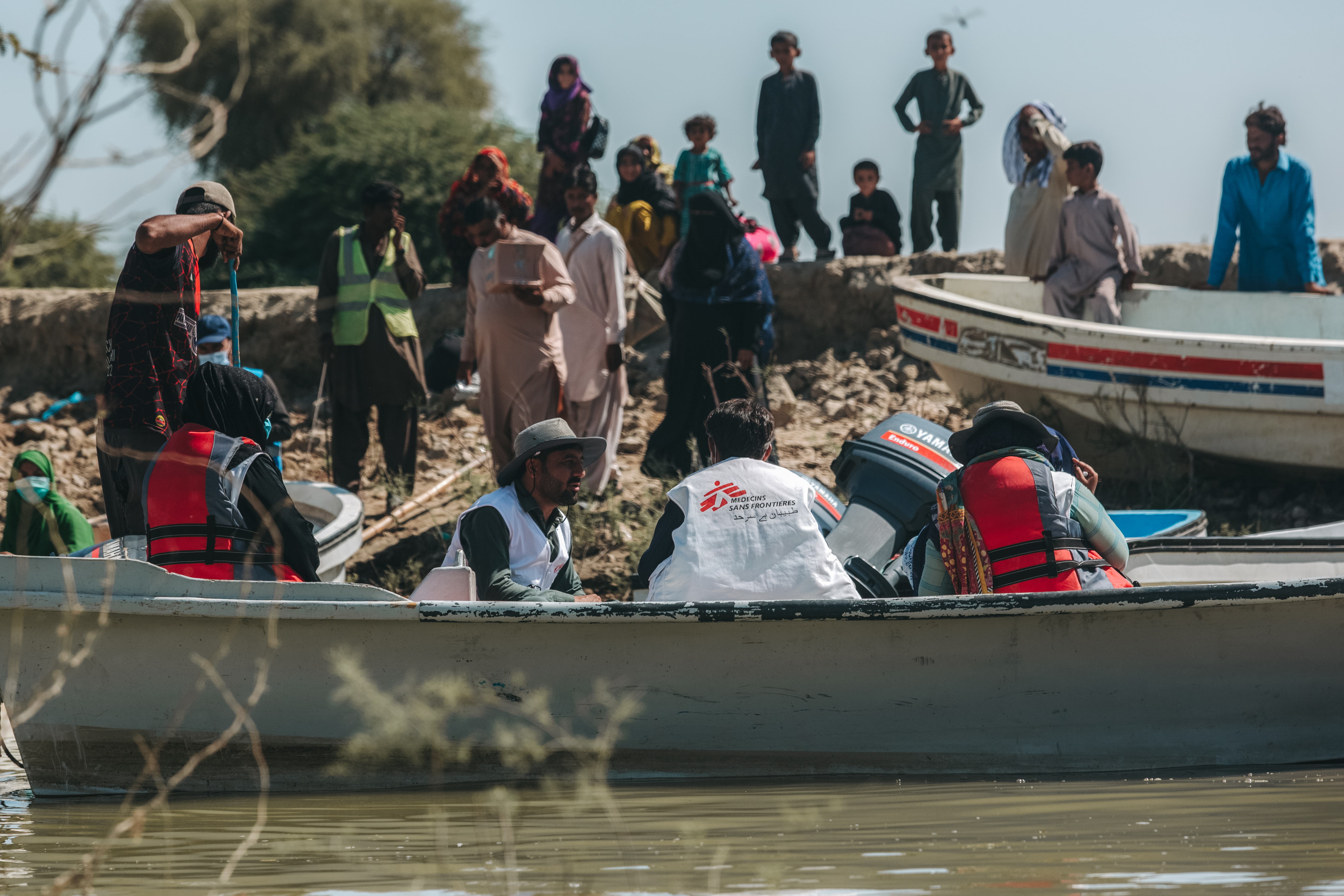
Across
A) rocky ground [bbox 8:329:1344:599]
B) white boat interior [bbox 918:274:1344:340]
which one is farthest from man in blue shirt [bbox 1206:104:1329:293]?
rocky ground [bbox 8:329:1344:599]

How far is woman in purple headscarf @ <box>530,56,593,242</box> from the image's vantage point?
10.6 meters

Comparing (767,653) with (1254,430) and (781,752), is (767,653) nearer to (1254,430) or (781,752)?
(781,752)

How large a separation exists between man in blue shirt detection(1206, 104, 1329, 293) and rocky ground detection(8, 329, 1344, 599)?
1435 millimetres

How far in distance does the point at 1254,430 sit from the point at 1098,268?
4.39ft

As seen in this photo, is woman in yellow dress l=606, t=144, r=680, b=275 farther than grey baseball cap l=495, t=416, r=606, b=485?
Yes

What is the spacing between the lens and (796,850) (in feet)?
12.4

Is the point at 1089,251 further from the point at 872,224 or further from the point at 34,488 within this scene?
the point at 34,488

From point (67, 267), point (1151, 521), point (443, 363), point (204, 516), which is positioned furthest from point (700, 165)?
point (67, 267)

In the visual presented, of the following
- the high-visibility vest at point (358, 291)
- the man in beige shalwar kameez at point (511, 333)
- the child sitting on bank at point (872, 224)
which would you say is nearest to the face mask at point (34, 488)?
the high-visibility vest at point (358, 291)

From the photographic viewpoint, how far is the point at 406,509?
8.50 m

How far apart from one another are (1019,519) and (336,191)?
1504 cm

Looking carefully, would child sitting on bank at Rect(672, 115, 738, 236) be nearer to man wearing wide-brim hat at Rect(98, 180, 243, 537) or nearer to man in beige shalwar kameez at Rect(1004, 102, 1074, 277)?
man in beige shalwar kameez at Rect(1004, 102, 1074, 277)

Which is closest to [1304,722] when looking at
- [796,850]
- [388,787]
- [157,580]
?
[796,850]

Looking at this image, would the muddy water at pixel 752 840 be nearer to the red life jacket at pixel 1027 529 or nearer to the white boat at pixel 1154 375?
the red life jacket at pixel 1027 529
